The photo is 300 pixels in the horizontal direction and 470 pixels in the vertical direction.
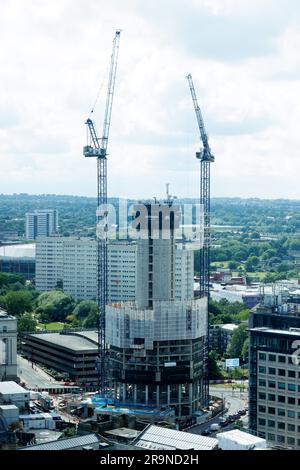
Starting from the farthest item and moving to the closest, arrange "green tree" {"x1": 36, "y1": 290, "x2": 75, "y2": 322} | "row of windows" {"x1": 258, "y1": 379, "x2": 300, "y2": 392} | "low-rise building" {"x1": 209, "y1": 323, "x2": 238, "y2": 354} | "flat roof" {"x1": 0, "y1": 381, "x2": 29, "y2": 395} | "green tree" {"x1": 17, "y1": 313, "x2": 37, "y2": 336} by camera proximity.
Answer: "green tree" {"x1": 36, "y1": 290, "x2": 75, "y2": 322}
"green tree" {"x1": 17, "y1": 313, "x2": 37, "y2": 336}
"low-rise building" {"x1": 209, "y1": 323, "x2": 238, "y2": 354}
"flat roof" {"x1": 0, "y1": 381, "x2": 29, "y2": 395}
"row of windows" {"x1": 258, "y1": 379, "x2": 300, "y2": 392}

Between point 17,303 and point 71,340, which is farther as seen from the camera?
point 17,303

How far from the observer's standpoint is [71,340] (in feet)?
137

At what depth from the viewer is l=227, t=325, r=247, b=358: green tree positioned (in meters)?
42.4

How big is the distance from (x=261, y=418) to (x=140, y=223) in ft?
35.8

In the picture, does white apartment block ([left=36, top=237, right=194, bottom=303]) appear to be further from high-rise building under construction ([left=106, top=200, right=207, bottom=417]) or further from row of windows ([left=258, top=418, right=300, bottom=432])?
row of windows ([left=258, top=418, right=300, bottom=432])

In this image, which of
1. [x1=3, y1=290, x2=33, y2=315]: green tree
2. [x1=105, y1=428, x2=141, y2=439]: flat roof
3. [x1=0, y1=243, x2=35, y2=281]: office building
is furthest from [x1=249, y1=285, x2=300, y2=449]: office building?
[x1=0, y1=243, x2=35, y2=281]: office building

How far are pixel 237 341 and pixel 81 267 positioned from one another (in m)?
25.2

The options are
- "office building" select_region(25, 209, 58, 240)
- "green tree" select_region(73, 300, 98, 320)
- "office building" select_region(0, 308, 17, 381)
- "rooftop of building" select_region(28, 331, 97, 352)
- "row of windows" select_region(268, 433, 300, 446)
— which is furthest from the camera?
"office building" select_region(25, 209, 58, 240)

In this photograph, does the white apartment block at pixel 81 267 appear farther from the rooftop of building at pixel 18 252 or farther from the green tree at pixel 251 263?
the green tree at pixel 251 263

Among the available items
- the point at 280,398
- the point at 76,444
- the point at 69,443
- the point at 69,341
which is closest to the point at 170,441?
the point at 76,444

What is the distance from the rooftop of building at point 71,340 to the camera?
39578 millimetres

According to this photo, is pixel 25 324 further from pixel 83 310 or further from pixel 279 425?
pixel 279 425

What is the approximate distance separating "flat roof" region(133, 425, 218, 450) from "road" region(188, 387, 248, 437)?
10.2m

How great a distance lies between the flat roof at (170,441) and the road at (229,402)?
1024 centimetres
